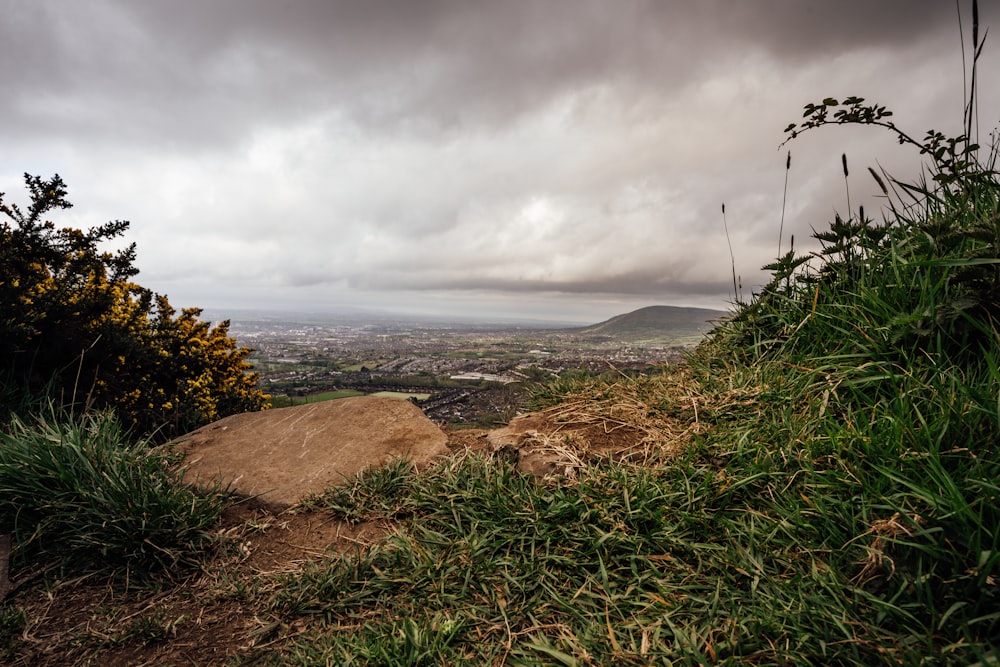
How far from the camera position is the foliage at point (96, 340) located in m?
4.61

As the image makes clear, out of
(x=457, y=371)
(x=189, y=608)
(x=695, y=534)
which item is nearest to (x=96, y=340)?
(x=189, y=608)

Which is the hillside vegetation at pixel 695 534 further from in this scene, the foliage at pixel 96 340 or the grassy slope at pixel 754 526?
the foliage at pixel 96 340

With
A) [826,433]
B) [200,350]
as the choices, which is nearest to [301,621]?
[826,433]

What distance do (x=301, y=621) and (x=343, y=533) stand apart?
2.22ft

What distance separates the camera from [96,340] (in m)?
4.93

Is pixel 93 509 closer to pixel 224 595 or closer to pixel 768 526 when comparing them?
pixel 224 595

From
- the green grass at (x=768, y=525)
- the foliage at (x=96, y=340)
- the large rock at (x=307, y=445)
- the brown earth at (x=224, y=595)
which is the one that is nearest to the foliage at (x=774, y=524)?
the green grass at (x=768, y=525)

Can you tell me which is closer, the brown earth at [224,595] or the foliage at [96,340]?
the brown earth at [224,595]

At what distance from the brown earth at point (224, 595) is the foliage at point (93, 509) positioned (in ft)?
0.51

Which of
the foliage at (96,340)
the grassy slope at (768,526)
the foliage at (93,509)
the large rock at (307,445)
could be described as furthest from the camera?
the foliage at (96,340)

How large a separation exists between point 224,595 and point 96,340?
4292 millimetres

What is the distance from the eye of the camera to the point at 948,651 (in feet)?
4.31

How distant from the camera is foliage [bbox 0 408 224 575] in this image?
2.56m

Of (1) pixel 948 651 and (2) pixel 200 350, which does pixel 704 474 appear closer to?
(1) pixel 948 651
